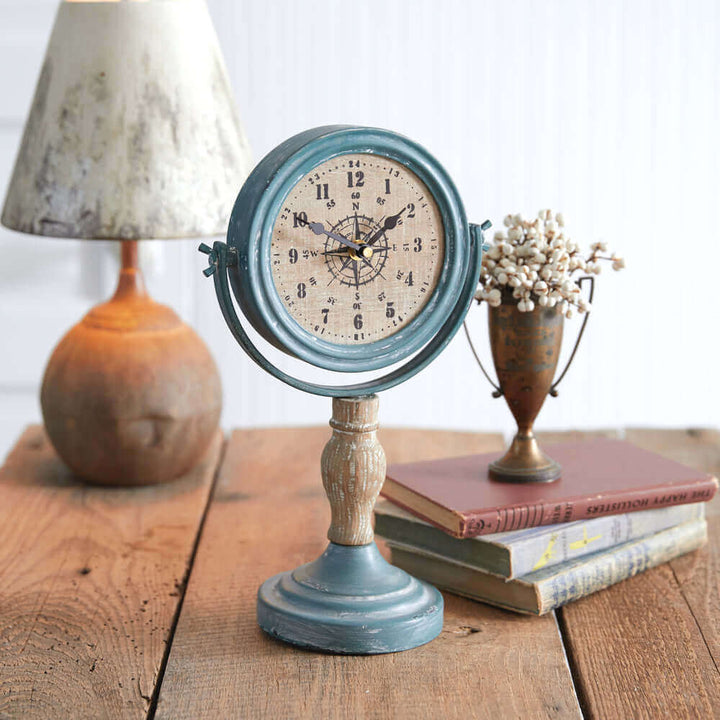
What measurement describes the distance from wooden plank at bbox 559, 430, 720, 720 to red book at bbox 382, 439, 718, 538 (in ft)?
0.27

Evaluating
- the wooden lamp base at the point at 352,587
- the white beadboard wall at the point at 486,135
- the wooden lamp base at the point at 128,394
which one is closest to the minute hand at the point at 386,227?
the wooden lamp base at the point at 352,587

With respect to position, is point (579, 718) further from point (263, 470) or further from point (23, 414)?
point (23, 414)

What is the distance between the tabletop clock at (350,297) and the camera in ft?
3.09

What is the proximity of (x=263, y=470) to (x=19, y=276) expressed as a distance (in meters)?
1.08

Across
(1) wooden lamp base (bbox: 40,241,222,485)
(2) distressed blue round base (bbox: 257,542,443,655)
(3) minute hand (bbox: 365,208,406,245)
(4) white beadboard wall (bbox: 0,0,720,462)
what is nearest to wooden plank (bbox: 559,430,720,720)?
(2) distressed blue round base (bbox: 257,542,443,655)

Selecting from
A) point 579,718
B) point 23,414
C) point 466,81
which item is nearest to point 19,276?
point 23,414

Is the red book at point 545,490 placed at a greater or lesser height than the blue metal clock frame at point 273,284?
lesser

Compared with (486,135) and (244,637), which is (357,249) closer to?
(244,637)

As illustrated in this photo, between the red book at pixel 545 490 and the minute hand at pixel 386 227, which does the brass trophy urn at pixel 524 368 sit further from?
the minute hand at pixel 386 227

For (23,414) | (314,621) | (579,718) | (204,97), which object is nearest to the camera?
(579,718)

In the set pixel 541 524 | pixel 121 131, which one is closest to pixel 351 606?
pixel 541 524

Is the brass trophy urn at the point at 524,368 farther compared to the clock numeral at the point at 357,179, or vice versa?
the brass trophy urn at the point at 524,368

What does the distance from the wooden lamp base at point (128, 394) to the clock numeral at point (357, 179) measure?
0.59m

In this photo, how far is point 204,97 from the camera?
1382mm
